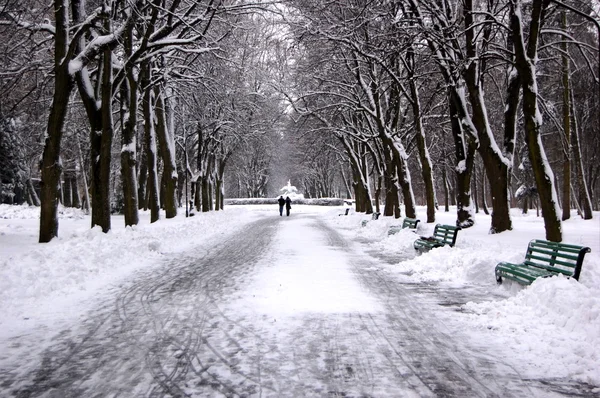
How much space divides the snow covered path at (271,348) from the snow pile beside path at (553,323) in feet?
1.13

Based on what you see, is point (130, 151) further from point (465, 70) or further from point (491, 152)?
point (491, 152)

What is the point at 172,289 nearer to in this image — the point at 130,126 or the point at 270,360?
the point at 270,360

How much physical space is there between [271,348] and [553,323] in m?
3.39

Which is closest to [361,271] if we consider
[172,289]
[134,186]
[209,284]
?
[209,284]

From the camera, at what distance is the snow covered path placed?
3.79 metres

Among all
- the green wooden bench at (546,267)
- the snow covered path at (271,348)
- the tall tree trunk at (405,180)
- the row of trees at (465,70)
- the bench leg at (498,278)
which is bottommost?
the snow covered path at (271,348)

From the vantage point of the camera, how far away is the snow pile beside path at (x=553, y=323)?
4.34 meters

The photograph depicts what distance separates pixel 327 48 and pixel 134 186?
34.0ft

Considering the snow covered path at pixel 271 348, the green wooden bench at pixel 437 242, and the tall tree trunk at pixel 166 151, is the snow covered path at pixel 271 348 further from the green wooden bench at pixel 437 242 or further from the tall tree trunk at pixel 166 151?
the tall tree trunk at pixel 166 151

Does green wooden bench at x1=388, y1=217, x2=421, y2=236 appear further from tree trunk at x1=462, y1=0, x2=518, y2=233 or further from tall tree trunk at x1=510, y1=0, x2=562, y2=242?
tall tree trunk at x1=510, y1=0, x2=562, y2=242

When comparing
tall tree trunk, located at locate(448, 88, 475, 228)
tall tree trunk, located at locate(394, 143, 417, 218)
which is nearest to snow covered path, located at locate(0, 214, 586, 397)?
tall tree trunk, located at locate(448, 88, 475, 228)

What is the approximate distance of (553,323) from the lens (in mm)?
5340

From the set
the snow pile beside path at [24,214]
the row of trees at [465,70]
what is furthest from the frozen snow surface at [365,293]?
the snow pile beside path at [24,214]

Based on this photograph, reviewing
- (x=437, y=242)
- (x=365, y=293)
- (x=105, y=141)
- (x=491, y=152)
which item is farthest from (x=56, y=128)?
(x=491, y=152)
